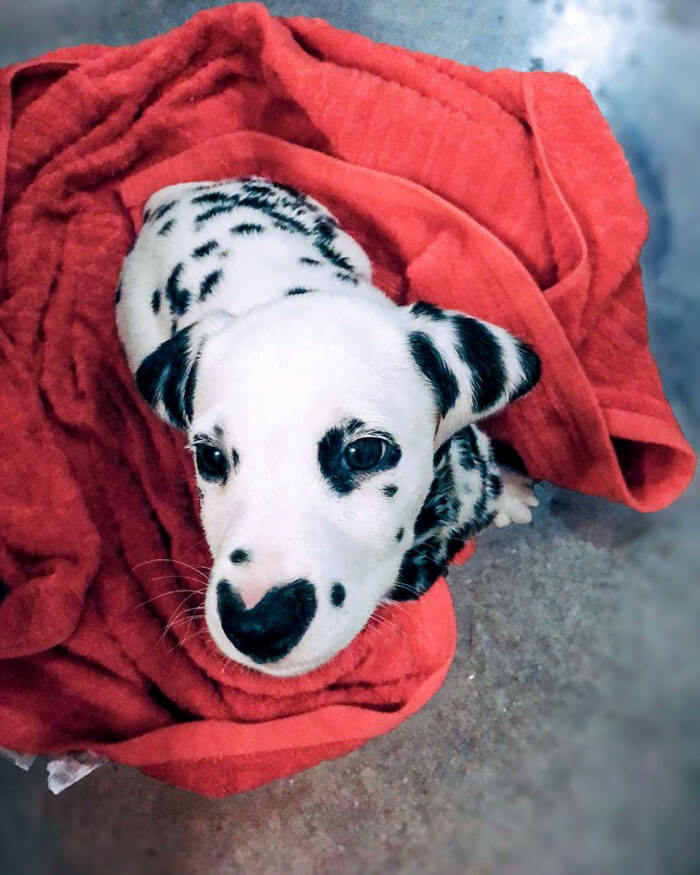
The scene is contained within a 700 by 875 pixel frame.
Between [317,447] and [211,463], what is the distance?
0.99ft

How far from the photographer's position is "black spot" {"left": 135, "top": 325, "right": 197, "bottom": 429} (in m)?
1.95

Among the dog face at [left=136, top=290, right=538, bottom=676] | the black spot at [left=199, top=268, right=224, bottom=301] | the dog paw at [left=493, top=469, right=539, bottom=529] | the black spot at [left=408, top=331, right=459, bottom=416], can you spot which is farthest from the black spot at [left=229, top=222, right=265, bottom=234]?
the dog paw at [left=493, top=469, right=539, bottom=529]

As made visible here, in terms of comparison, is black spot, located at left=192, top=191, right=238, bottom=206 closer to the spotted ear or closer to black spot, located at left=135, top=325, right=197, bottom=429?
black spot, located at left=135, top=325, right=197, bottom=429

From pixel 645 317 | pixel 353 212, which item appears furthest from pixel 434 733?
pixel 353 212

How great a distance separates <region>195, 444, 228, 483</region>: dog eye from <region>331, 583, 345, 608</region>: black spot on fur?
0.38 meters

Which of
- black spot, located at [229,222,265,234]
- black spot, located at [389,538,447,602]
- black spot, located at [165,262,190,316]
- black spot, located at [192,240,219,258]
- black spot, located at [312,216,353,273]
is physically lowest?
black spot, located at [389,538,447,602]

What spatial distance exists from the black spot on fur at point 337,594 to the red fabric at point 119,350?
2.63ft

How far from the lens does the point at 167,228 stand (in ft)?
8.38

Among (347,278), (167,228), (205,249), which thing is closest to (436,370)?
(347,278)

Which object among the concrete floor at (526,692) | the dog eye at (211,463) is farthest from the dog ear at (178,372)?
the concrete floor at (526,692)

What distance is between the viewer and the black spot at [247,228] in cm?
241

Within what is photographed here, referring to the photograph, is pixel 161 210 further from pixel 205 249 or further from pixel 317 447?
pixel 317 447

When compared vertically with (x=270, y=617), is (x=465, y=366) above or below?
above

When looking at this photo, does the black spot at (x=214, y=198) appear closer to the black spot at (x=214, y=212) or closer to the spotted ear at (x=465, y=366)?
the black spot at (x=214, y=212)
